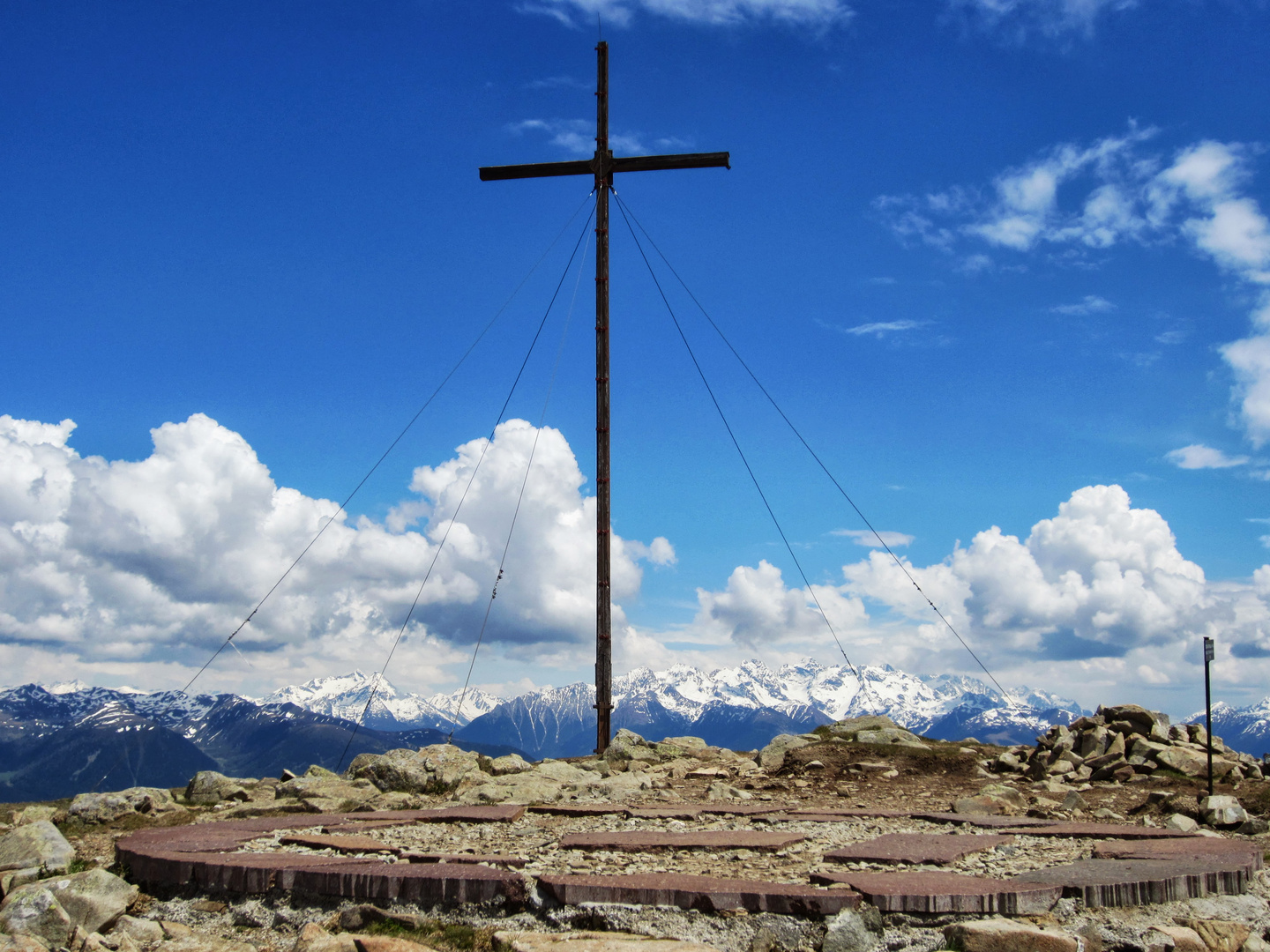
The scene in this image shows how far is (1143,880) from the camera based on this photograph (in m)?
5.75

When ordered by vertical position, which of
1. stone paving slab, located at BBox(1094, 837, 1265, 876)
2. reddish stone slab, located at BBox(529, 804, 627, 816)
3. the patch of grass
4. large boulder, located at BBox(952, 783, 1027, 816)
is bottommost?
large boulder, located at BBox(952, 783, 1027, 816)

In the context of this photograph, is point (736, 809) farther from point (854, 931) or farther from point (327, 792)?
point (327, 792)

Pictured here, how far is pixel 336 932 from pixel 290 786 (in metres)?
7.41

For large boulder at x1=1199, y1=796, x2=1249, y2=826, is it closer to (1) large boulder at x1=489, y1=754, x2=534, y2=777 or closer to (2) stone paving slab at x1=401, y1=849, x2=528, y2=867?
(2) stone paving slab at x1=401, y1=849, x2=528, y2=867

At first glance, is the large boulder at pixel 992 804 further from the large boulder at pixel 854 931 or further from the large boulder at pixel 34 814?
the large boulder at pixel 34 814

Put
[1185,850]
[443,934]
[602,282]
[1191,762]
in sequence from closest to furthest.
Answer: [443,934]
[1185,850]
[1191,762]
[602,282]

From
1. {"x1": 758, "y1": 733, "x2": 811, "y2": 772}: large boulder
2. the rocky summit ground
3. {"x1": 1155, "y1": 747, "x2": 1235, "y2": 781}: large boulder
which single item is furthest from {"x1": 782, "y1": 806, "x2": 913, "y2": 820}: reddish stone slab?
{"x1": 1155, "y1": 747, "x2": 1235, "y2": 781}: large boulder

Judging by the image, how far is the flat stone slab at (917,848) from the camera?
21.0 ft

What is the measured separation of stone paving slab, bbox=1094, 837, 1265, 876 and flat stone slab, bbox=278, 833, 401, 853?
5682 mm

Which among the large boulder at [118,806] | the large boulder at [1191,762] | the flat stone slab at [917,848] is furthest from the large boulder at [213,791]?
the large boulder at [1191,762]

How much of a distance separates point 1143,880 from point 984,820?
2.56 metres

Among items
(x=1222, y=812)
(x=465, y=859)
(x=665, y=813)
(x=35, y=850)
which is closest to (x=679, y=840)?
(x=665, y=813)

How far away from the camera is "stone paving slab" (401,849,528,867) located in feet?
20.9

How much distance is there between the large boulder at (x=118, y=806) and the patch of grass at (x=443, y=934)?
717 cm
